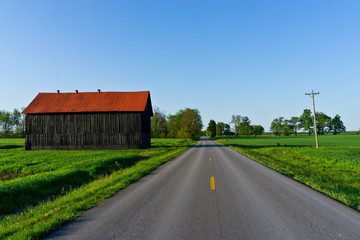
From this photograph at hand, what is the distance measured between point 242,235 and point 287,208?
2.15m

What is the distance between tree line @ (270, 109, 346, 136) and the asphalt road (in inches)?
4419

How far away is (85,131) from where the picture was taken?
90.5ft

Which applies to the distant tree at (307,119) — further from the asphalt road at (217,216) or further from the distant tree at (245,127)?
the asphalt road at (217,216)

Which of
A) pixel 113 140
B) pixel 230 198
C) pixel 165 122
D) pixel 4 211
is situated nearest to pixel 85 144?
pixel 113 140

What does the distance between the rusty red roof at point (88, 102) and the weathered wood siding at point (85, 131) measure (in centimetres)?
81

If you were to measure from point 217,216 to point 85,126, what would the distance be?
28481 millimetres

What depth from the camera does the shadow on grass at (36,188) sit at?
6.39m

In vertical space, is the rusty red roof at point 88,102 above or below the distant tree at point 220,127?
above

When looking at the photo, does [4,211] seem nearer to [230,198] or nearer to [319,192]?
[230,198]

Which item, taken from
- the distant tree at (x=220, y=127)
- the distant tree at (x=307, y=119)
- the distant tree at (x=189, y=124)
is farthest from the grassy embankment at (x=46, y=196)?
the distant tree at (x=220, y=127)

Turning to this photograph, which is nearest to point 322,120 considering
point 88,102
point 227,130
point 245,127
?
point 245,127

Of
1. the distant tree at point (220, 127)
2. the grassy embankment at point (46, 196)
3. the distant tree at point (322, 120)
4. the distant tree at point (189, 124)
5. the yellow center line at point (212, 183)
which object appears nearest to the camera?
the grassy embankment at point (46, 196)

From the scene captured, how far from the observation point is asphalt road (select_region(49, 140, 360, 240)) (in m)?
3.40

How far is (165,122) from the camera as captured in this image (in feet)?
267
